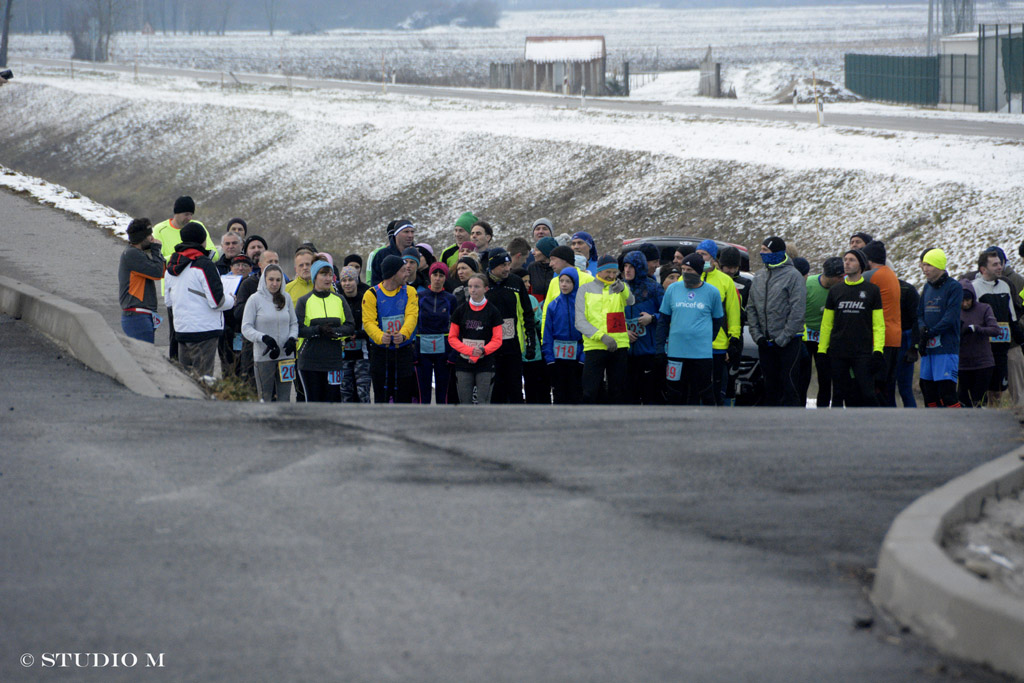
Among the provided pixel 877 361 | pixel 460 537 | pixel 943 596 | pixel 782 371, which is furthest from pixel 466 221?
pixel 943 596

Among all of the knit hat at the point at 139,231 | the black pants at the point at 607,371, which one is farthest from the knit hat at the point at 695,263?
the knit hat at the point at 139,231

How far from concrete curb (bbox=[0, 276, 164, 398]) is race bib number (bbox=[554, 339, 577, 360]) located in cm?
Result: 395

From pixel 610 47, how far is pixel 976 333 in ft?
414

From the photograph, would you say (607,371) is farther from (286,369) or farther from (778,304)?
(286,369)

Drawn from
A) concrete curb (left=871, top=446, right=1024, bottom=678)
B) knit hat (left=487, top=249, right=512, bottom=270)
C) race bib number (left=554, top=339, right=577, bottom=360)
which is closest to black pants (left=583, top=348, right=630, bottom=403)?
race bib number (left=554, top=339, right=577, bottom=360)

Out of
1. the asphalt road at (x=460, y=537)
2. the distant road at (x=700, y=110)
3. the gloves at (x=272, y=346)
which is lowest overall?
the asphalt road at (x=460, y=537)

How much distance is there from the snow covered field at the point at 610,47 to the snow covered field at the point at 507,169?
15.5 m

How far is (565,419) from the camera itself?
27.3 feet

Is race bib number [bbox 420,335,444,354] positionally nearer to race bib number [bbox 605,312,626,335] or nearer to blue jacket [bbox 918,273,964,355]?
race bib number [bbox 605,312,626,335]

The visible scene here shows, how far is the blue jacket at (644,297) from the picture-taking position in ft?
37.2

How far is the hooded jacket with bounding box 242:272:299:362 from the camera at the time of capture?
34.0 feet

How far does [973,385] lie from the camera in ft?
37.8

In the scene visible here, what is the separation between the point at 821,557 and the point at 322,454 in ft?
10.8

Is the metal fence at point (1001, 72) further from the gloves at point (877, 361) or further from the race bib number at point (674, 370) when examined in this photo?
the race bib number at point (674, 370)
